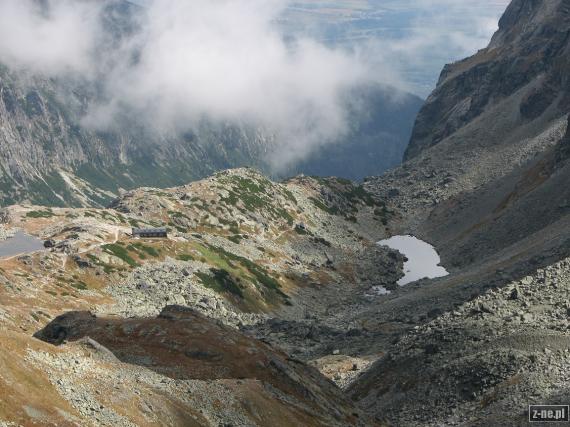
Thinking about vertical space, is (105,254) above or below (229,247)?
below

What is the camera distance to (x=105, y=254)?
144250 mm

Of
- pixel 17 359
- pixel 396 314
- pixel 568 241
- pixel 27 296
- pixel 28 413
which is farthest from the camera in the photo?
pixel 396 314

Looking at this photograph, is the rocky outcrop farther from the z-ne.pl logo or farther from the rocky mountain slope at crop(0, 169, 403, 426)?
the z-ne.pl logo

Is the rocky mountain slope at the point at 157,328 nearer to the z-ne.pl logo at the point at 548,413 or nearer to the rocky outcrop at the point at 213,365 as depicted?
the rocky outcrop at the point at 213,365

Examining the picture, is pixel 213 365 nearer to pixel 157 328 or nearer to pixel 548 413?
pixel 157 328

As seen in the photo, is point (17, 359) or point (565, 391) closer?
point (17, 359)

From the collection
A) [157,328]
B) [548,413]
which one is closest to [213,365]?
[157,328]

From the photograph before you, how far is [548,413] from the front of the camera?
6581 cm

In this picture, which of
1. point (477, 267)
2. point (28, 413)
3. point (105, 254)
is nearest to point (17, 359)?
point (28, 413)

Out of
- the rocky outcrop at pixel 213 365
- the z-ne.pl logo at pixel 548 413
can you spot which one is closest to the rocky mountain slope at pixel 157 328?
the rocky outcrop at pixel 213 365

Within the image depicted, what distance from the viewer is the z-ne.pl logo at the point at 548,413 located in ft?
212

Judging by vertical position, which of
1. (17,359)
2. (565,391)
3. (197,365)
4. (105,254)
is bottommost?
(17,359)

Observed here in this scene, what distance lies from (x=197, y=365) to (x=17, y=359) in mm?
23036

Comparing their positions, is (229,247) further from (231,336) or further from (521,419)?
(521,419)
